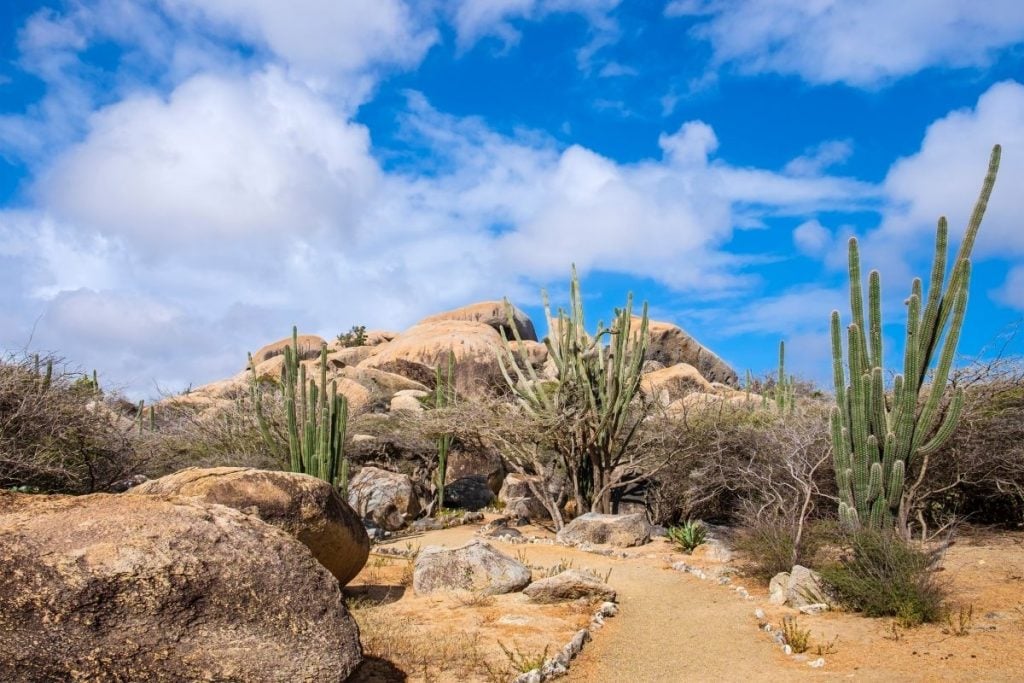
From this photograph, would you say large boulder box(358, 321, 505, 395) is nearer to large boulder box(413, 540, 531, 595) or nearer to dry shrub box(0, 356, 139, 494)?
dry shrub box(0, 356, 139, 494)

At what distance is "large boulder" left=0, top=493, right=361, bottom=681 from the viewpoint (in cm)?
421

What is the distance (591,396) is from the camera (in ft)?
43.9

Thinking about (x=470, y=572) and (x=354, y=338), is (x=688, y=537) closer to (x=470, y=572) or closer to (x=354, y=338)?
(x=470, y=572)

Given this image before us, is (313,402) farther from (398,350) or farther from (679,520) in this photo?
(398,350)

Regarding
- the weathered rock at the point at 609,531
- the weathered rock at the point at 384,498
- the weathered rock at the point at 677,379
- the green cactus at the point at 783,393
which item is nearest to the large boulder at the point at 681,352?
the weathered rock at the point at 677,379

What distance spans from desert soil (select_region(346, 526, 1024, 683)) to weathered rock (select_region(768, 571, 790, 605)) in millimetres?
118

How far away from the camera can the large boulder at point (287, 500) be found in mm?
7230

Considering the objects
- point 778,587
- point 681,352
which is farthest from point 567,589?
point 681,352

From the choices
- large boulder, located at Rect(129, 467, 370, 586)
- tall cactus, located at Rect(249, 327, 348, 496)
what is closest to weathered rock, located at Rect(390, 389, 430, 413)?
tall cactus, located at Rect(249, 327, 348, 496)

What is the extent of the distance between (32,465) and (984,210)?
11.9 metres

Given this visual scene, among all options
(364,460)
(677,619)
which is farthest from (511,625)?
(364,460)

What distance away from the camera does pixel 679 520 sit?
14383 mm

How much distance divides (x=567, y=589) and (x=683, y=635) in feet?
4.57

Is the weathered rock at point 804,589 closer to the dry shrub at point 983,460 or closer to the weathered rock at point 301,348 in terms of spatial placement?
the dry shrub at point 983,460
